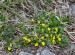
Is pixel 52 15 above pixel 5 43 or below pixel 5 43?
above

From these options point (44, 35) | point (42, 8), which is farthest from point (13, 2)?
point (44, 35)

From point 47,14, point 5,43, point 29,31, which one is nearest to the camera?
point 5,43

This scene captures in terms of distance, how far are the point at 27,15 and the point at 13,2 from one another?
33cm

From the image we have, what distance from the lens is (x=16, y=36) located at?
155 inches

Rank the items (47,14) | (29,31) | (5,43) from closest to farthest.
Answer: (5,43) → (29,31) → (47,14)

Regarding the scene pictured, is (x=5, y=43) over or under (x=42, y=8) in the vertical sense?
under

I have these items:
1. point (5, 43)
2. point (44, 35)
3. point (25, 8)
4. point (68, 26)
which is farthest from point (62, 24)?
point (5, 43)

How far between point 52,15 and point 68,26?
34cm

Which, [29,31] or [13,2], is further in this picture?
[13,2]

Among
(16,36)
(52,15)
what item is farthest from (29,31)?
(52,15)

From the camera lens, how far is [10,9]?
4348 millimetres

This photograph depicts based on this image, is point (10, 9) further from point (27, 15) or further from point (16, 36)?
point (16, 36)

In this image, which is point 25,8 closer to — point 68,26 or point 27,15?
point 27,15

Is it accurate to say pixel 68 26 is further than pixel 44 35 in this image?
Yes
